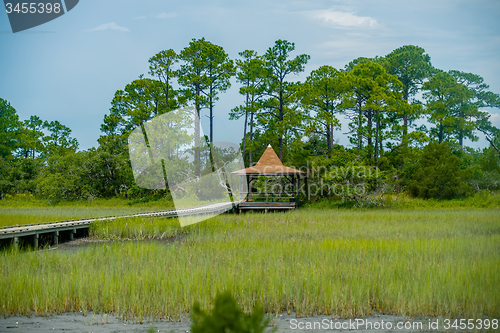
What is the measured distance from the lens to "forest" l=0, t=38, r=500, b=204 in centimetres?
2541

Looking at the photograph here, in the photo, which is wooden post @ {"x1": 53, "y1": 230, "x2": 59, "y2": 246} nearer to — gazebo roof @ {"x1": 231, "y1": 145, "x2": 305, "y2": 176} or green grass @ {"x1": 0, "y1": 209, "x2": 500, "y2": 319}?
green grass @ {"x1": 0, "y1": 209, "x2": 500, "y2": 319}

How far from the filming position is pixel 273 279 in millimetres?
6539

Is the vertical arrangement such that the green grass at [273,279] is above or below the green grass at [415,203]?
above

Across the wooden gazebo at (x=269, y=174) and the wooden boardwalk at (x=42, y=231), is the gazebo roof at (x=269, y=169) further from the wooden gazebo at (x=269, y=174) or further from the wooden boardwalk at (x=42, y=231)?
the wooden boardwalk at (x=42, y=231)

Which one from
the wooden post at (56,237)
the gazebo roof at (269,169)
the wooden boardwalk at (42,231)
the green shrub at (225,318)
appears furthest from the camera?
the gazebo roof at (269,169)

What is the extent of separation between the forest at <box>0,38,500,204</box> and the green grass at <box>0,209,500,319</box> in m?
15.0

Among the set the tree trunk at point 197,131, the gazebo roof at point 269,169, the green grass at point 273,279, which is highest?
the tree trunk at point 197,131

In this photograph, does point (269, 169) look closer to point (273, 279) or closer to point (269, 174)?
point (269, 174)

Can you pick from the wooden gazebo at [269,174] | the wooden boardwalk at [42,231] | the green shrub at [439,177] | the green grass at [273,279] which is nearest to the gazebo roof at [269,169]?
the wooden gazebo at [269,174]

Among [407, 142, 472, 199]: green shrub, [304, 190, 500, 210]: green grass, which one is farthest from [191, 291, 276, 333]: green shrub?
[407, 142, 472, 199]: green shrub

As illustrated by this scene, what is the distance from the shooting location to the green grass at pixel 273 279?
229 inches

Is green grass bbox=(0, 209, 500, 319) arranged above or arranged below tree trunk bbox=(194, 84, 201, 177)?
below

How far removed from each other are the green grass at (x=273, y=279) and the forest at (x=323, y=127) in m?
15.0

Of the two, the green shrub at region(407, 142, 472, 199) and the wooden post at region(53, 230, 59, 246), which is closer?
the wooden post at region(53, 230, 59, 246)
